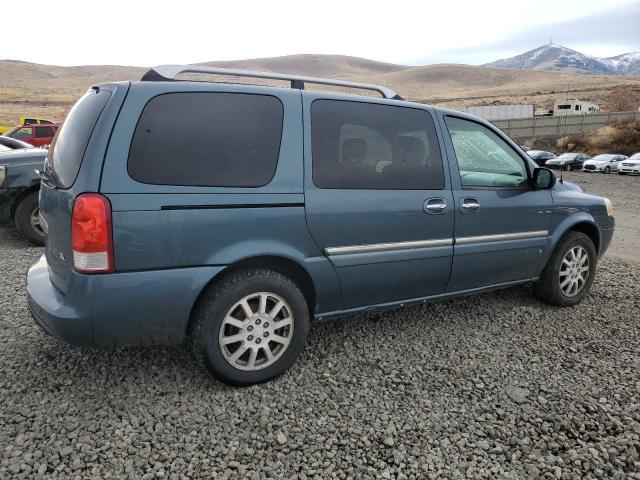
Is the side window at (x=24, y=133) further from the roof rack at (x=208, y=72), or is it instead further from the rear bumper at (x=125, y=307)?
the rear bumper at (x=125, y=307)

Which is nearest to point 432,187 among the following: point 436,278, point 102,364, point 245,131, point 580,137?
point 436,278

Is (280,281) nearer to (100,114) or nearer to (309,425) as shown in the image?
(309,425)

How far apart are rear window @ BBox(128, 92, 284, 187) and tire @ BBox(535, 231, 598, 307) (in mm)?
2804

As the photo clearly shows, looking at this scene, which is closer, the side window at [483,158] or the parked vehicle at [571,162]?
the side window at [483,158]

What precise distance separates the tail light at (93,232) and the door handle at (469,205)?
7.85 feet

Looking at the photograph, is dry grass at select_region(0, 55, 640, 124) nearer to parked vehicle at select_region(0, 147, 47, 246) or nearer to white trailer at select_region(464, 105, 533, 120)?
white trailer at select_region(464, 105, 533, 120)

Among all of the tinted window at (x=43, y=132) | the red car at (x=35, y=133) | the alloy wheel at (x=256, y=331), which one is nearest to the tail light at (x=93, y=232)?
the alloy wheel at (x=256, y=331)

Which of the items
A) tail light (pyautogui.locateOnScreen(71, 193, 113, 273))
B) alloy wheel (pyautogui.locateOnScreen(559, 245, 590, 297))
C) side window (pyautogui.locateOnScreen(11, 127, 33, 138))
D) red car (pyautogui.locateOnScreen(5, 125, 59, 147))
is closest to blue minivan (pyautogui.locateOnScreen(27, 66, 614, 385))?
tail light (pyautogui.locateOnScreen(71, 193, 113, 273))

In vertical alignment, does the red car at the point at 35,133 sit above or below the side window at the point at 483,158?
above

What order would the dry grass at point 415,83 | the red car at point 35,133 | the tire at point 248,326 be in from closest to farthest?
the tire at point 248,326 < the red car at point 35,133 < the dry grass at point 415,83

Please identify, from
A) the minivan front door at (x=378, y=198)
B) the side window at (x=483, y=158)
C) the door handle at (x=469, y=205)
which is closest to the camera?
the minivan front door at (x=378, y=198)

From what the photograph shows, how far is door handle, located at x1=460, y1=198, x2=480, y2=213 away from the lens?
12.0 feet

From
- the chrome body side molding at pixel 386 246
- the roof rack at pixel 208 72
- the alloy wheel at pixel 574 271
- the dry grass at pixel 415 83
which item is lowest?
the alloy wheel at pixel 574 271

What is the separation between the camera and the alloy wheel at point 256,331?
290 cm
